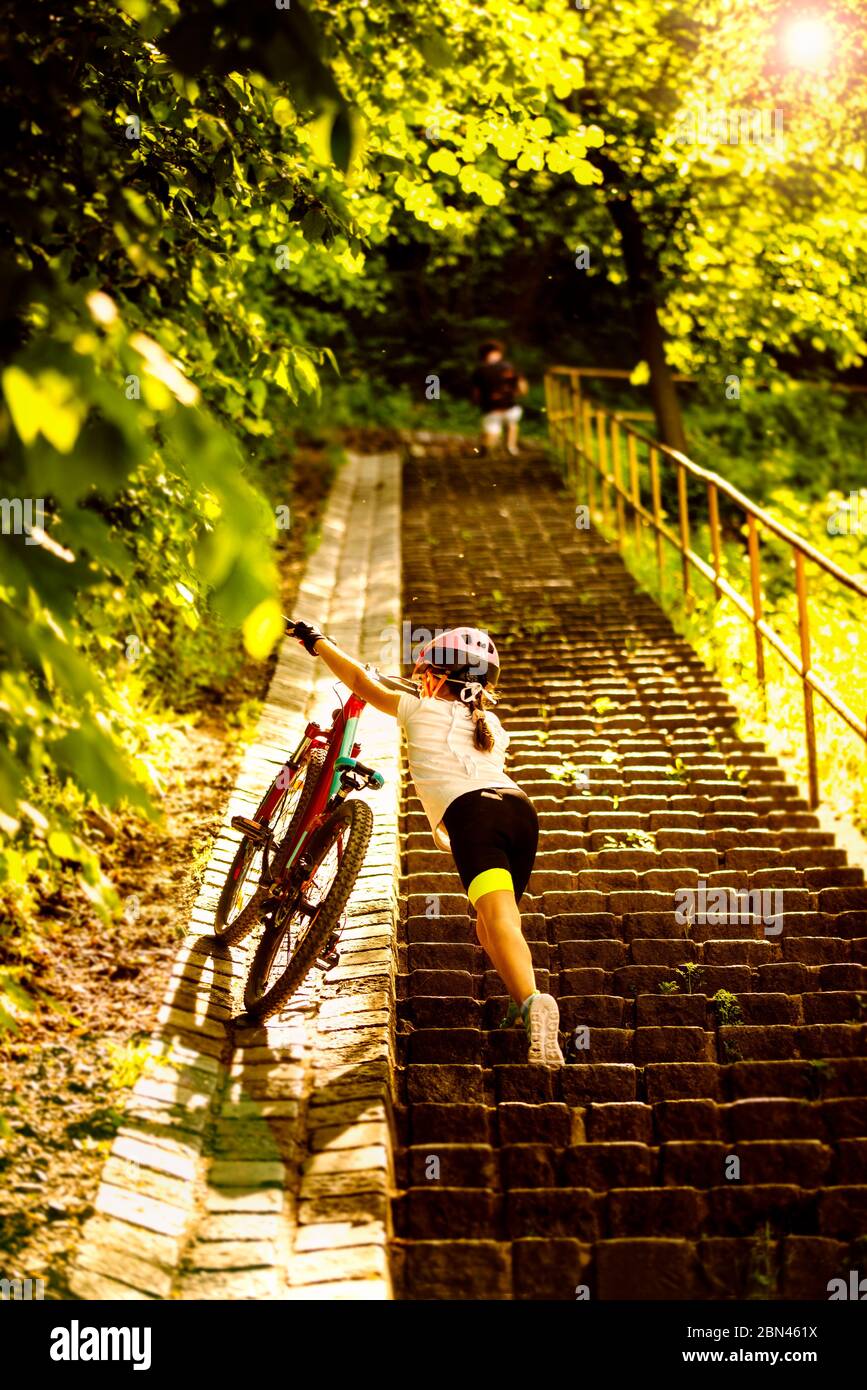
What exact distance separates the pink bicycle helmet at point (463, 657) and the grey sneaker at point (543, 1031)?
4.02 feet

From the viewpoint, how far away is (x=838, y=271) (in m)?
14.7

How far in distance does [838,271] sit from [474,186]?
7.52 metres

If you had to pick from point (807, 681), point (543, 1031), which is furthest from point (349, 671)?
point (807, 681)

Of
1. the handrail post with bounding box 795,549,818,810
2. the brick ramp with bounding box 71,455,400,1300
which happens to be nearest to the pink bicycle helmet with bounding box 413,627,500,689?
the brick ramp with bounding box 71,455,400,1300

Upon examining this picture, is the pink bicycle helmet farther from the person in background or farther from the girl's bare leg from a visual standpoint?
the person in background

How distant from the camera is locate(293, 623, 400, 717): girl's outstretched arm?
16.0 feet

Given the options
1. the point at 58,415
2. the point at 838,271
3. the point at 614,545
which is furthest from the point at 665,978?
the point at 838,271

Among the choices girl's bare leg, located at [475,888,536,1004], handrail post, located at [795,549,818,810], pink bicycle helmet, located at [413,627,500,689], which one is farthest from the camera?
handrail post, located at [795,549,818,810]

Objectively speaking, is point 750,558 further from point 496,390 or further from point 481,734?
point 496,390

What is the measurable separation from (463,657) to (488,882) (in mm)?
825

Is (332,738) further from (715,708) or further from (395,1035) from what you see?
(715,708)

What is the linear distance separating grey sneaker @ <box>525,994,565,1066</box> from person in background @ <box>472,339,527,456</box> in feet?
43.4

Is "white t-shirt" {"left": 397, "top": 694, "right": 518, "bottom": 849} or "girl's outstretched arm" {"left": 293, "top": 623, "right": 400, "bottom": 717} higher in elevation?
"girl's outstretched arm" {"left": 293, "top": 623, "right": 400, "bottom": 717}
